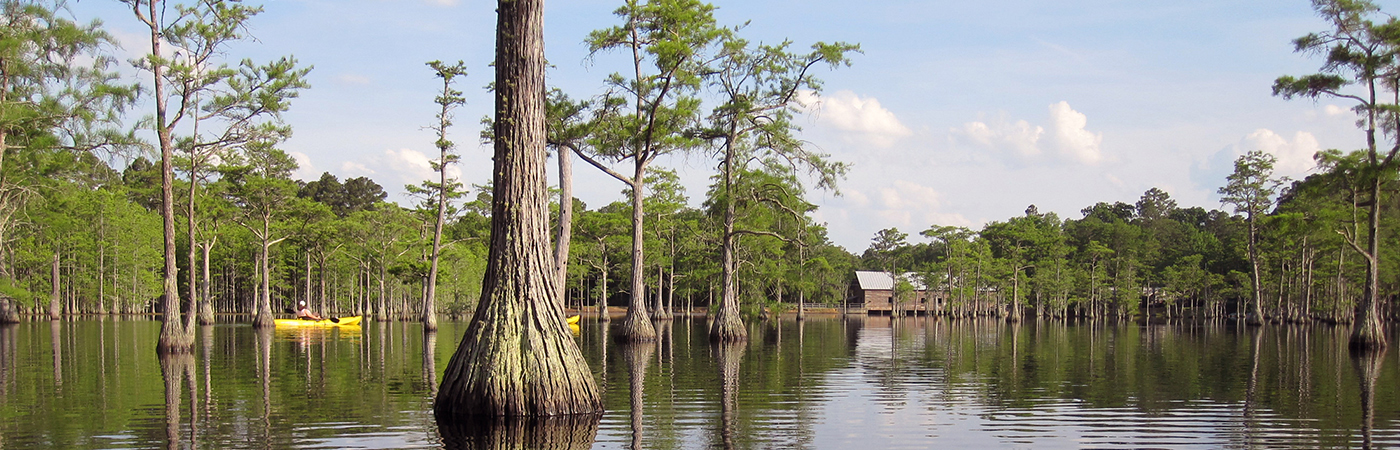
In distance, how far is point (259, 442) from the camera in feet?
32.7

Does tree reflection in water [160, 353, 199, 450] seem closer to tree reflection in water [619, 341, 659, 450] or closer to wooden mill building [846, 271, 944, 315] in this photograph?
tree reflection in water [619, 341, 659, 450]

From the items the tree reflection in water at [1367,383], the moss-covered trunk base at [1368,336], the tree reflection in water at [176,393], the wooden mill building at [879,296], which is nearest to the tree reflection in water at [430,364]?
the tree reflection in water at [176,393]

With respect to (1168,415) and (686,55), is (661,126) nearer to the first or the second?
(686,55)

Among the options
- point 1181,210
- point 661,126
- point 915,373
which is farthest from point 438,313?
point 1181,210

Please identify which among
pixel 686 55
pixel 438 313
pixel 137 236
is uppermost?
pixel 686 55

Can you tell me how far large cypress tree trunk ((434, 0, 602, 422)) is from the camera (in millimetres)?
11297

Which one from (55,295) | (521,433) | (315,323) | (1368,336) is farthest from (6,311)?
(1368,336)

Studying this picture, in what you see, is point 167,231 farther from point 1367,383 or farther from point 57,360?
point 1367,383

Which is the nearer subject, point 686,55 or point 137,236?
point 686,55

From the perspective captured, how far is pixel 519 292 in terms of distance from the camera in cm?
1156

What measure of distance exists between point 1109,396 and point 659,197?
39.3 metres

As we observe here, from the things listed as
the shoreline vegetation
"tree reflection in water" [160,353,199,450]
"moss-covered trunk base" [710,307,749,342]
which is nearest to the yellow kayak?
the shoreline vegetation

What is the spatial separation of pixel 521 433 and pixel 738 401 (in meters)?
4.50

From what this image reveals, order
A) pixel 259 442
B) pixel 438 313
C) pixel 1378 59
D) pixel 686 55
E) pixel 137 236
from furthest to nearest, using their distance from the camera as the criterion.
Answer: pixel 438 313
pixel 137 236
pixel 1378 59
pixel 686 55
pixel 259 442
